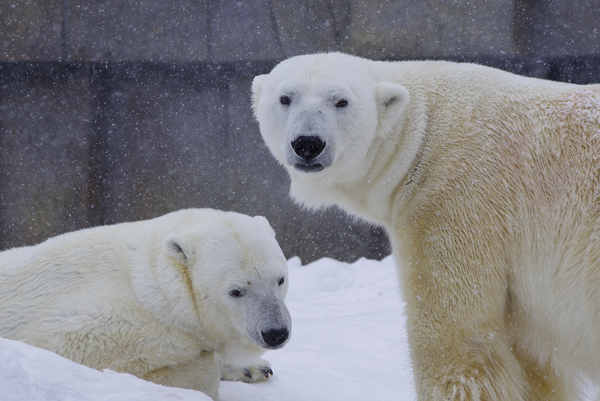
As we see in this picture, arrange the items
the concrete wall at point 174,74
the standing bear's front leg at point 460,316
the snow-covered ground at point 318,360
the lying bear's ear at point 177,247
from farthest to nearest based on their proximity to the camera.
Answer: the concrete wall at point 174,74 → the lying bear's ear at point 177,247 → the standing bear's front leg at point 460,316 → the snow-covered ground at point 318,360

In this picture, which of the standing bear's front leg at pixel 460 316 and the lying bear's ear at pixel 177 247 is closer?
the standing bear's front leg at pixel 460 316

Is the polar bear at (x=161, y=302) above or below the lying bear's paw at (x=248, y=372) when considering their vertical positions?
above

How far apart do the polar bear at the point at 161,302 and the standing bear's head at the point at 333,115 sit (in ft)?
1.39

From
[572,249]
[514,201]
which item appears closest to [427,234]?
[514,201]

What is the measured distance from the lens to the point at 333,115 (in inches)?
99.5

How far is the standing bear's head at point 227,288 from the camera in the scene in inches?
96.7

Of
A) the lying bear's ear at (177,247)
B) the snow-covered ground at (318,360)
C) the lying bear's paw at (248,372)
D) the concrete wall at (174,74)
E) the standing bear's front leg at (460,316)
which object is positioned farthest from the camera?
the concrete wall at (174,74)

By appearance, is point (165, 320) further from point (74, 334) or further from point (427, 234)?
point (427, 234)

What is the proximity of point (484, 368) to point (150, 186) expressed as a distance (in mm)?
5202

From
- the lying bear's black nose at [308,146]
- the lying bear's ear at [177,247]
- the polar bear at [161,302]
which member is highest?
the lying bear's black nose at [308,146]

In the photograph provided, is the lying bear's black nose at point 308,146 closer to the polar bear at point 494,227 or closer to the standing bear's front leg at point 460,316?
the polar bear at point 494,227

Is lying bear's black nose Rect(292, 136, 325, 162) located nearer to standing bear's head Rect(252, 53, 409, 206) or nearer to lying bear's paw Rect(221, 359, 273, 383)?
standing bear's head Rect(252, 53, 409, 206)

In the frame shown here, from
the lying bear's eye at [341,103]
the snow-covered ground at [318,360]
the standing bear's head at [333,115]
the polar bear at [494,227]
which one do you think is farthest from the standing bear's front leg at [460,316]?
the lying bear's eye at [341,103]

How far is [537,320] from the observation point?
2.13 meters
